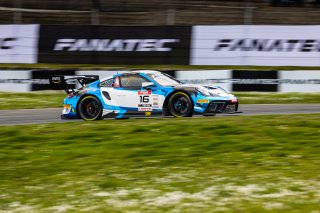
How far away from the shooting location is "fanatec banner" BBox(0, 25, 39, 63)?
71.5 ft

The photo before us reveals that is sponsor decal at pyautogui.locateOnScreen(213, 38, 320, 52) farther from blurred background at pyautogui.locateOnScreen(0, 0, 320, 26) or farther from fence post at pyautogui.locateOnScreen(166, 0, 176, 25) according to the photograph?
fence post at pyautogui.locateOnScreen(166, 0, 176, 25)

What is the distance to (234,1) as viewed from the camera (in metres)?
27.2

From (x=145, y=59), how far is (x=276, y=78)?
15.6ft

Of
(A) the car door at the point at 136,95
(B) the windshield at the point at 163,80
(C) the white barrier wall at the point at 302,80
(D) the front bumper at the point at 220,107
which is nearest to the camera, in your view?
(D) the front bumper at the point at 220,107

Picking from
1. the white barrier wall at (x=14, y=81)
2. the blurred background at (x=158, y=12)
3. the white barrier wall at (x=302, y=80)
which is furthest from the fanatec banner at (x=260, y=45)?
the white barrier wall at (x=14, y=81)

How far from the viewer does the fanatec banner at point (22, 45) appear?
71.5 ft

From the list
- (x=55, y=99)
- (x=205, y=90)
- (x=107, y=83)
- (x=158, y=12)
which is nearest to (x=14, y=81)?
(x=55, y=99)

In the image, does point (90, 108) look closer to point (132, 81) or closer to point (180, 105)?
point (132, 81)

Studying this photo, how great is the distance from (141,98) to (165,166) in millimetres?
4771

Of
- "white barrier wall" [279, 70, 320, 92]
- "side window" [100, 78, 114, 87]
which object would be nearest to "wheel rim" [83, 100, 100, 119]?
"side window" [100, 78, 114, 87]

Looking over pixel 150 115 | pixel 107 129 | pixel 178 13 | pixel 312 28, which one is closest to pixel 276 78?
pixel 312 28

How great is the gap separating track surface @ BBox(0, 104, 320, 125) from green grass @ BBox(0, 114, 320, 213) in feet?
6.68

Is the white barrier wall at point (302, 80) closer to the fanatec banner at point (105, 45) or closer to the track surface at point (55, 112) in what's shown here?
the track surface at point (55, 112)

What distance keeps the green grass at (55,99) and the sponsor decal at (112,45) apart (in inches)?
79.1
